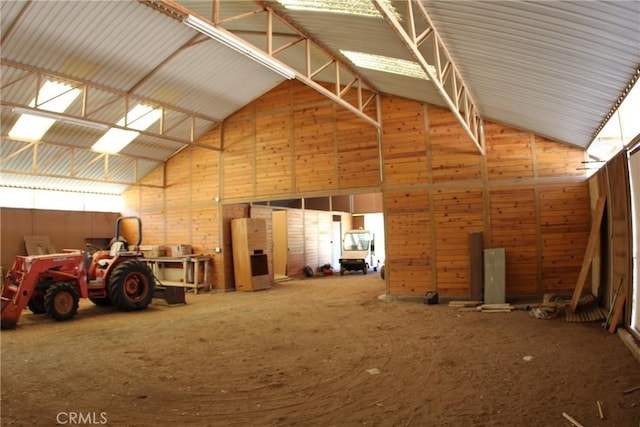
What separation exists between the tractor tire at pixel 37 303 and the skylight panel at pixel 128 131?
4.57m

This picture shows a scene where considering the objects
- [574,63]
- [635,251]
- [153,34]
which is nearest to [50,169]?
[153,34]

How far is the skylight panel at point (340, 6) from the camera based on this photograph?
5.52 meters

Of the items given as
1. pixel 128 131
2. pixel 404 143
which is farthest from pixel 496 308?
pixel 128 131

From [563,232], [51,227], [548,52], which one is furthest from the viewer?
[51,227]

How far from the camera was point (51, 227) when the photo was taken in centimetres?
1280

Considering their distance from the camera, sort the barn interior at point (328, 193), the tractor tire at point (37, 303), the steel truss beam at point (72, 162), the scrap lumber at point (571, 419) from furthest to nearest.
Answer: the steel truss beam at point (72, 162) < the tractor tire at point (37, 303) < the barn interior at point (328, 193) < the scrap lumber at point (571, 419)

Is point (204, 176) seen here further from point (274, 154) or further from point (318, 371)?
point (318, 371)

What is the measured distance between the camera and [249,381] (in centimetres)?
429

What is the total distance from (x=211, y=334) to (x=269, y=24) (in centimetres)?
514

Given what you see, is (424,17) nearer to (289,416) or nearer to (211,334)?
(289,416)

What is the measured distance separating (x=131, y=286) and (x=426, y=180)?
7047 mm

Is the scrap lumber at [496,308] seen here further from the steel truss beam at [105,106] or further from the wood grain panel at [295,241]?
the wood grain panel at [295,241]

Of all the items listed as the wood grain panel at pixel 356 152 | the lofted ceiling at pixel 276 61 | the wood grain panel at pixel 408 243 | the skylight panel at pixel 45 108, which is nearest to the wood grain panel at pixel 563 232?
the lofted ceiling at pixel 276 61

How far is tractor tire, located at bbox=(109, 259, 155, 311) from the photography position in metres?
8.32
